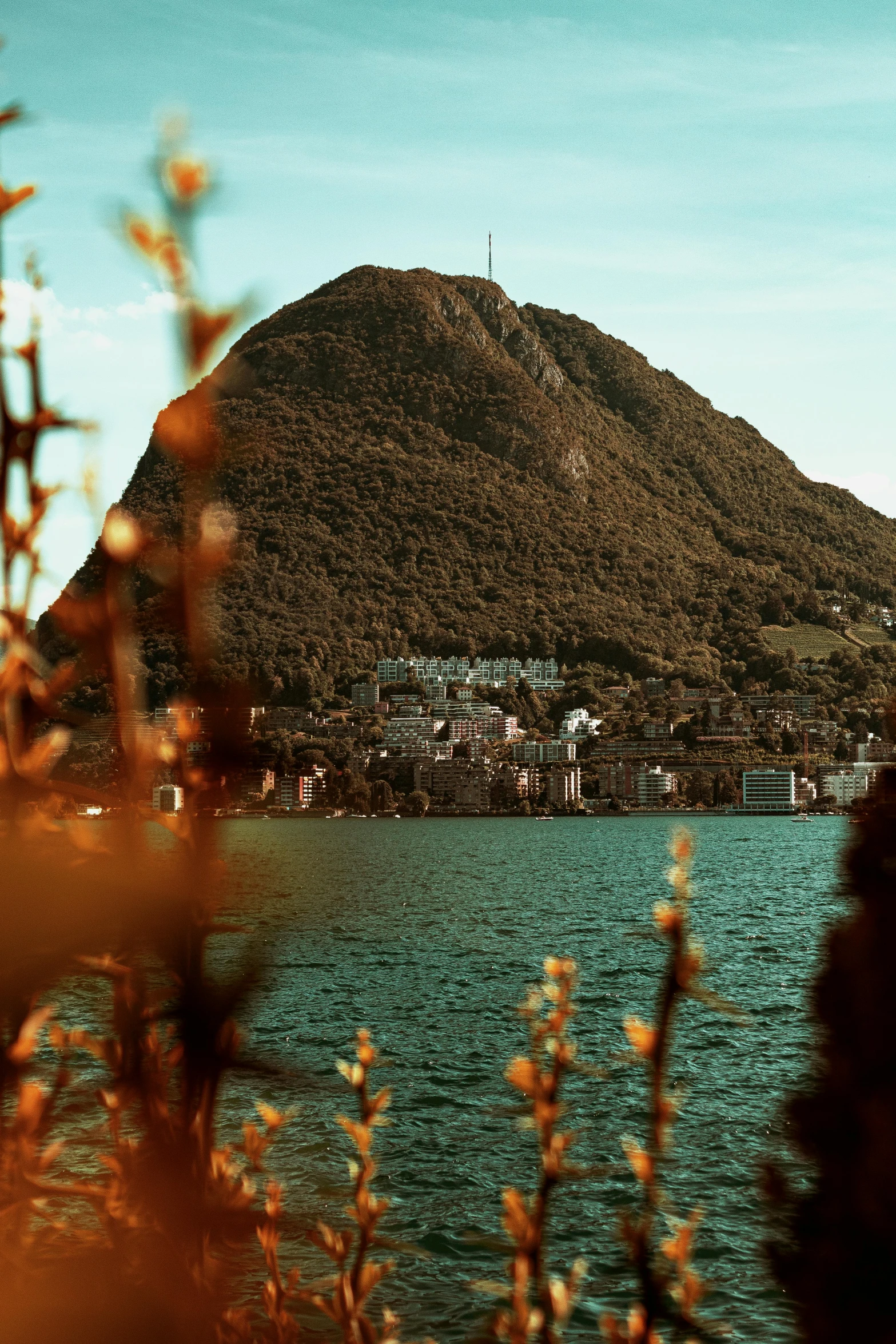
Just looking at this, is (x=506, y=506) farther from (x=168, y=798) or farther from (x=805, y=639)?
(x=168, y=798)

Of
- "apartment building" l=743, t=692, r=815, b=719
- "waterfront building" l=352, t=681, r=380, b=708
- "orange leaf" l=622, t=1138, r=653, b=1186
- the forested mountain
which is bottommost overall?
"orange leaf" l=622, t=1138, r=653, b=1186

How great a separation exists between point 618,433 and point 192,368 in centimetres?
17770

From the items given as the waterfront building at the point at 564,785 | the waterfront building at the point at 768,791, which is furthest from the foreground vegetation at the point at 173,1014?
the waterfront building at the point at 768,791

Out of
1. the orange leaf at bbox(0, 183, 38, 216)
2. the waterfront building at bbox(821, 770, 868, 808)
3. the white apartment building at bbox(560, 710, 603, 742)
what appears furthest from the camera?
the white apartment building at bbox(560, 710, 603, 742)

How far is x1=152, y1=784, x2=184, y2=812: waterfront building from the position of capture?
1127 millimetres

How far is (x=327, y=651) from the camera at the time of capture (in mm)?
119438

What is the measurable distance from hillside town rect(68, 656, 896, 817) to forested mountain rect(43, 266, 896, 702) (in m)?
7.10

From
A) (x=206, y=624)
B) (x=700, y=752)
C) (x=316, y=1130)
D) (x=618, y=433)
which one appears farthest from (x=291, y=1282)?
(x=618, y=433)

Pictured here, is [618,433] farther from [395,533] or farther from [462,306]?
[395,533]

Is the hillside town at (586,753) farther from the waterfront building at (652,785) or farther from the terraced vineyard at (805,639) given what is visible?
the terraced vineyard at (805,639)

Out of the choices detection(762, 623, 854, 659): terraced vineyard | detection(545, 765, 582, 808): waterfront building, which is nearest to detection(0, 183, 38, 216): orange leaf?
detection(545, 765, 582, 808): waterfront building

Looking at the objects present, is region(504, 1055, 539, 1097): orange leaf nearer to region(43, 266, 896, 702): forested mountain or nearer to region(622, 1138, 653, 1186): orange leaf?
region(622, 1138, 653, 1186): orange leaf

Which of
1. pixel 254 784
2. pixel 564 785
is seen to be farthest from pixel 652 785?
pixel 254 784

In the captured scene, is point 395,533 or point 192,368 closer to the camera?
point 192,368
